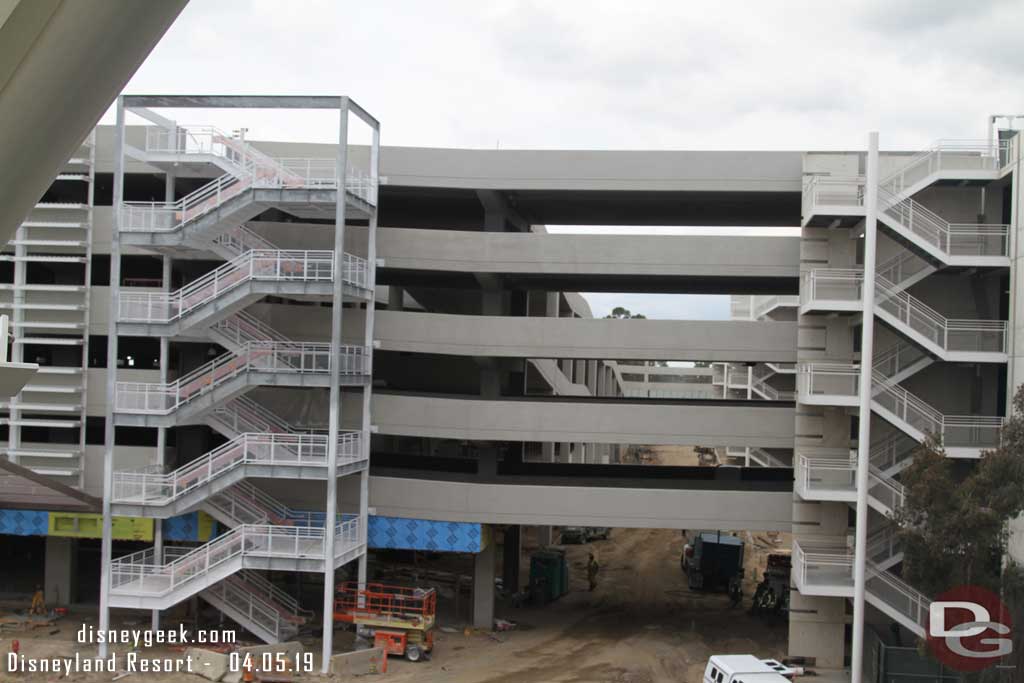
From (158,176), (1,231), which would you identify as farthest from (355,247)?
(1,231)

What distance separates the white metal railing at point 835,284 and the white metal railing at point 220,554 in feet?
52.3

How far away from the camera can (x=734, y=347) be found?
87.8 feet

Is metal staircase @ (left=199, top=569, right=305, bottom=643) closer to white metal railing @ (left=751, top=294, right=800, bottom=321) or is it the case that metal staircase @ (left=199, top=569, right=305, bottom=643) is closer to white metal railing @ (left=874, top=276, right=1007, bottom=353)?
white metal railing @ (left=874, top=276, right=1007, bottom=353)

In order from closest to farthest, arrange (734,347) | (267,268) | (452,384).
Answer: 1. (267,268)
2. (734,347)
3. (452,384)

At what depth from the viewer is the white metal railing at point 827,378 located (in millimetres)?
25281

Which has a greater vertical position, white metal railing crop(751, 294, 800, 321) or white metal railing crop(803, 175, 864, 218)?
white metal railing crop(803, 175, 864, 218)

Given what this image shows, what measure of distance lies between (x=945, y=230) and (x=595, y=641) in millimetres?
16023

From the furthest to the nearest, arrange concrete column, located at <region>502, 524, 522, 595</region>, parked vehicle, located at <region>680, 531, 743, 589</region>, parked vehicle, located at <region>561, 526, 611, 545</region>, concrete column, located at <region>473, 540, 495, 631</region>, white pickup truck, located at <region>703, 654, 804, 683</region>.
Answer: parked vehicle, located at <region>561, 526, 611, 545</region>
parked vehicle, located at <region>680, 531, 743, 589</region>
concrete column, located at <region>502, 524, 522, 595</region>
concrete column, located at <region>473, 540, 495, 631</region>
white pickup truck, located at <region>703, 654, 804, 683</region>

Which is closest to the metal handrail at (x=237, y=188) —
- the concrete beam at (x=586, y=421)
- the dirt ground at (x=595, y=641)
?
the concrete beam at (x=586, y=421)

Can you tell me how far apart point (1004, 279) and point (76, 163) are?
93.9 feet

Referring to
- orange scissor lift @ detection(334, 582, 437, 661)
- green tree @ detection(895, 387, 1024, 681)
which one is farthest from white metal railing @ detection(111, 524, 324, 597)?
green tree @ detection(895, 387, 1024, 681)

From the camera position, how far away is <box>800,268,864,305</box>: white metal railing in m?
25.3

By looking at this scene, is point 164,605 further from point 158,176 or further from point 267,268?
point 158,176

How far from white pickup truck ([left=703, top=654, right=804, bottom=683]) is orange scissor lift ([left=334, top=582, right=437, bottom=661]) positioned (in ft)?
26.5
